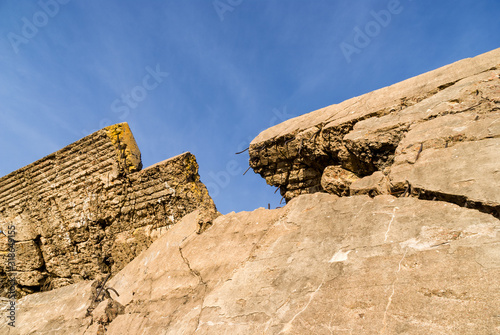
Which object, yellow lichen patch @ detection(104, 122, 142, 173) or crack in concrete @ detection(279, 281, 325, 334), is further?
yellow lichen patch @ detection(104, 122, 142, 173)

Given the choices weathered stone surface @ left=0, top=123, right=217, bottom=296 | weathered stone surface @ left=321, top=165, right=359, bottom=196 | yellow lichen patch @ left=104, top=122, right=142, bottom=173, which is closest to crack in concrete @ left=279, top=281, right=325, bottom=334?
weathered stone surface @ left=321, top=165, right=359, bottom=196

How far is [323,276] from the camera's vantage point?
1.70 metres

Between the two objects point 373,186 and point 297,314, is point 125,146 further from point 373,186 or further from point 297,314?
point 297,314

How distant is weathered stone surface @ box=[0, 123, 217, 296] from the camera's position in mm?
3656

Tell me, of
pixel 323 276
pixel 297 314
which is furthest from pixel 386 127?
pixel 297 314

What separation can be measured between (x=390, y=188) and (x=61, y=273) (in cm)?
385

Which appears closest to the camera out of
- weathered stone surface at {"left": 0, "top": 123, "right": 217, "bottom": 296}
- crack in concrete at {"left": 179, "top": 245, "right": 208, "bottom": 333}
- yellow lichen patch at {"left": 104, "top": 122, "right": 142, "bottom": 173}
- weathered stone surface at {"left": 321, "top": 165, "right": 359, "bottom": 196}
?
crack in concrete at {"left": 179, "top": 245, "right": 208, "bottom": 333}

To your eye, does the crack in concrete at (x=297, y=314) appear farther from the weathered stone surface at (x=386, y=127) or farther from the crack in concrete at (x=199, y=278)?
the weathered stone surface at (x=386, y=127)

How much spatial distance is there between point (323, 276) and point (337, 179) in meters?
1.09

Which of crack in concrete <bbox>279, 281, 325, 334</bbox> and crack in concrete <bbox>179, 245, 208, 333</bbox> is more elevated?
crack in concrete <bbox>179, 245, 208, 333</bbox>

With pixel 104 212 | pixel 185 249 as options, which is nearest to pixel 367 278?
pixel 185 249

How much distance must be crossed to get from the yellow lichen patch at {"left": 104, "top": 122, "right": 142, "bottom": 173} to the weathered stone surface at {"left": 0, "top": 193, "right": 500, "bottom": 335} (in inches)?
57.7

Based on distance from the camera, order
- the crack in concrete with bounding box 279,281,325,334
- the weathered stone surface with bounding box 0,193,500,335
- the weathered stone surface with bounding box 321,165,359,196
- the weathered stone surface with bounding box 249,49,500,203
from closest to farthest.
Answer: the weathered stone surface with bounding box 0,193,500,335, the crack in concrete with bounding box 279,281,325,334, the weathered stone surface with bounding box 249,49,500,203, the weathered stone surface with bounding box 321,165,359,196

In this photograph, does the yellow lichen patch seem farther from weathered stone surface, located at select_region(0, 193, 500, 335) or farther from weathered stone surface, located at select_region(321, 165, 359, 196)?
weathered stone surface, located at select_region(321, 165, 359, 196)
